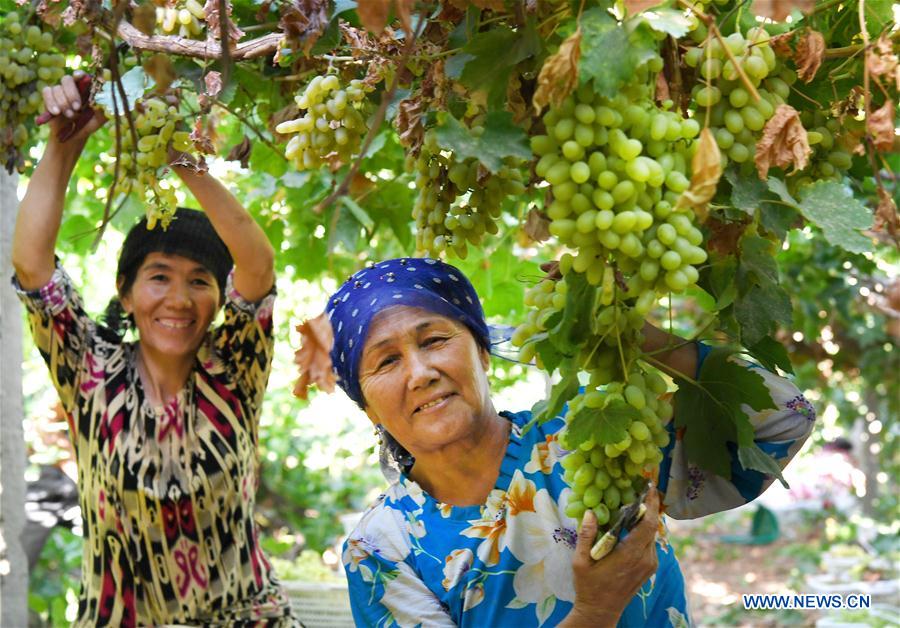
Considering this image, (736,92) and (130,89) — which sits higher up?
(130,89)

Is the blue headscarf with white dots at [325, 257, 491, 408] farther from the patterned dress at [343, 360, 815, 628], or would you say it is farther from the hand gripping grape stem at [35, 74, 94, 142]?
the hand gripping grape stem at [35, 74, 94, 142]

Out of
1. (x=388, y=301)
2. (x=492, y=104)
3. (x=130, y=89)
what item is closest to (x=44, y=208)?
(x=130, y=89)

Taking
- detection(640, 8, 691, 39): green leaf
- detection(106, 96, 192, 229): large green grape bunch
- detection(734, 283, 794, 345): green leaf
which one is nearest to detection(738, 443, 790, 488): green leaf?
detection(734, 283, 794, 345): green leaf

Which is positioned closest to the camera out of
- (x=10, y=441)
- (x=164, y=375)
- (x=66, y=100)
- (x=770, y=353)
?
(x=770, y=353)

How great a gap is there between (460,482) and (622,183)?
86 centimetres

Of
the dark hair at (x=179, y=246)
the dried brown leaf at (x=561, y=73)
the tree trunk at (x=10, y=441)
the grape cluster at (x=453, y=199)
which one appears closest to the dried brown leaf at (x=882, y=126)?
the dried brown leaf at (x=561, y=73)

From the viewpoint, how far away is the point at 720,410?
4.43 ft

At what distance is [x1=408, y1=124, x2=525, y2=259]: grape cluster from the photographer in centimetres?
129

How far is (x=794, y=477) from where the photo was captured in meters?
10.1

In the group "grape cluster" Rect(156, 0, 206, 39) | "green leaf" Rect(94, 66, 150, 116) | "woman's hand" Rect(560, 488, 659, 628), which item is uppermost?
"grape cluster" Rect(156, 0, 206, 39)

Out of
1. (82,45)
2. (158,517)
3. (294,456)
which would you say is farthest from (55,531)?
(82,45)

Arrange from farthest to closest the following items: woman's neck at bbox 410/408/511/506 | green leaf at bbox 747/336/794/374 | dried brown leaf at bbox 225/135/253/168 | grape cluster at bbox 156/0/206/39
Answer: dried brown leaf at bbox 225/135/253/168
woman's neck at bbox 410/408/511/506
grape cluster at bbox 156/0/206/39
green leaf at bbox 747/336/794/374

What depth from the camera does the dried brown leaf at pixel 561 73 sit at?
3.00 ft

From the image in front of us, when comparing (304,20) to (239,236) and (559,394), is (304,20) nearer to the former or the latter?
(559,394)
